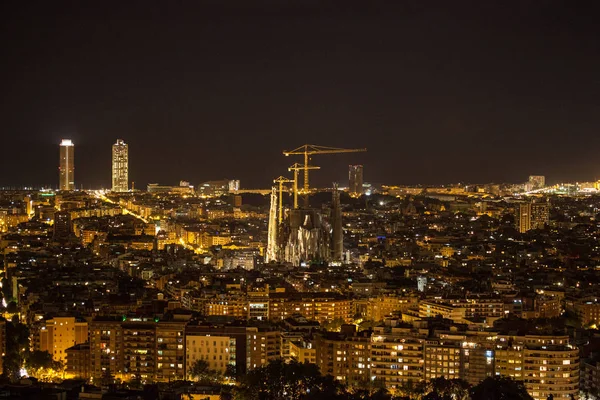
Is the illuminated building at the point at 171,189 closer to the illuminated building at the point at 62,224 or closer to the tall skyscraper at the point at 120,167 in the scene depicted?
the tall skyscraper at the point at 120,167

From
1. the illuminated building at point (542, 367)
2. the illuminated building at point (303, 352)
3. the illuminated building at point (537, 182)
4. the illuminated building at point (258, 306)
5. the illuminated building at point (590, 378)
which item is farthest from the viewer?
the illuminated building at point (537, 182)

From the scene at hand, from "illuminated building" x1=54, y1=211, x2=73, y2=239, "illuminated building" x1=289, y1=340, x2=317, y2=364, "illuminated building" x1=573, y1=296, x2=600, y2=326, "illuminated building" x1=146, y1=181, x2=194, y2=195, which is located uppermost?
"illuminated building" x1=146, y1=181, x2=194, y2=195

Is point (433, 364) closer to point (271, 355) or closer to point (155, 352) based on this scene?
point (271, 355)

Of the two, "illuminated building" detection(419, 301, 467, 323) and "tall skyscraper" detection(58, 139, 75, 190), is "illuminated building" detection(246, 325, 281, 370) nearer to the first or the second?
"illuminated building" detection(419, 301, 467, 323)

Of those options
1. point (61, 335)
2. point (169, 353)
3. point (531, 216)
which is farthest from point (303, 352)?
point (531, 216)

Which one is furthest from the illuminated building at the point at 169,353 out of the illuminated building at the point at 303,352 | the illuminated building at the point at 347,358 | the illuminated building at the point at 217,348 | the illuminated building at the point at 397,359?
the illuminated building at the point at 397,359

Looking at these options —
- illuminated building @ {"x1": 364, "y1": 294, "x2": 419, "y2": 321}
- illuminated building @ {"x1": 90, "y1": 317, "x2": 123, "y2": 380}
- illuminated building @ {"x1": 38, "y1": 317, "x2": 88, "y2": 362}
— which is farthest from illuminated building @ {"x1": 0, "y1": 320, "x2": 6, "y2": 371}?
illuminated building @ {"x1": 364, "y1": 294, "x2": 419, "y2": 321}

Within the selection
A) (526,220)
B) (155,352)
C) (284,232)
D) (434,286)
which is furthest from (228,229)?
(155,352)
